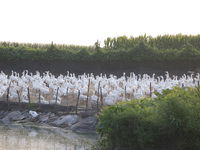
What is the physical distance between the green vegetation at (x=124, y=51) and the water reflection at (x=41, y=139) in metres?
15.3

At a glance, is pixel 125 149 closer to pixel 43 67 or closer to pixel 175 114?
pixel 175 114

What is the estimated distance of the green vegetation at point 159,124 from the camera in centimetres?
981

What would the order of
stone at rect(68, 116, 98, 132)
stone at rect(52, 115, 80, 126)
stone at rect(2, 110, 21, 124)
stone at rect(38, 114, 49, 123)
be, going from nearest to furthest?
stone at rect(68, 116, 98, 132) < stone at rect(52, 115, 80, 126) < stone at rect(38, 114, 49, 123) < stone at rect(2, 110, 21, 124)

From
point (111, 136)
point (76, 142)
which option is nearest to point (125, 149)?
point (111, 136)

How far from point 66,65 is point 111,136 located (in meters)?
21.9

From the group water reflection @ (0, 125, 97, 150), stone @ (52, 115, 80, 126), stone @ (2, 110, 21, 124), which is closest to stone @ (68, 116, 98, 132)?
stone @ (52, 115, 80, 126)

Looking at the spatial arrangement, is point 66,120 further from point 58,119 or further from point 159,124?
point 159,124

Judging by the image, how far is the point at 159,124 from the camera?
391 inches

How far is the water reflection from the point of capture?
13.3 meters

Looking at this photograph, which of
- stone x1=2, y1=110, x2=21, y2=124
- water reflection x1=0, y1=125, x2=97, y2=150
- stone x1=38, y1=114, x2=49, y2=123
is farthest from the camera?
stone x1=2, y1=110, x2=21, y2=124

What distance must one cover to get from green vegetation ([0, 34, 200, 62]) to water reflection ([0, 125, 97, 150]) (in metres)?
15.3

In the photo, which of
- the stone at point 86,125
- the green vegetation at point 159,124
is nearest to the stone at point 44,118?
the stone at point 86,125

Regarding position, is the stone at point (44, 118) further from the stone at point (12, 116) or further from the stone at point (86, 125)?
the stone at point (86, 125)

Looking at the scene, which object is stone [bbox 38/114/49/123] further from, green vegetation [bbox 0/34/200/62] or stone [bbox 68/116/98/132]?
green vegetation [bbox 0/34/200/62]
